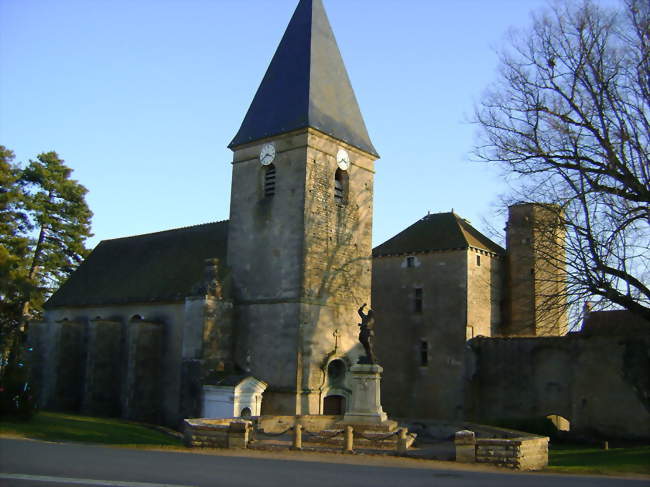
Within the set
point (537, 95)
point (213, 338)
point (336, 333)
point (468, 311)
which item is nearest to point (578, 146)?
point (537, 95)

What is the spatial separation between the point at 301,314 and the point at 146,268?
10592 mm

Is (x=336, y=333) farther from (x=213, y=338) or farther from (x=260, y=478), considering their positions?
(x=260, y=478)

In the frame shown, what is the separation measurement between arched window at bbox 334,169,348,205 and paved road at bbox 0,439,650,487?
14683 mm

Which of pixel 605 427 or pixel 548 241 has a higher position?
pixel 548 241

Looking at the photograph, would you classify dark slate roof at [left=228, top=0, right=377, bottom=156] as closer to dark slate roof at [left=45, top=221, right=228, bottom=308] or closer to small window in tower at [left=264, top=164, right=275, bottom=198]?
small window in tower at [left=264, top=164, right=275, bottom=198]

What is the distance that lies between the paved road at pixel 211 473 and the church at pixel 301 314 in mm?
9158

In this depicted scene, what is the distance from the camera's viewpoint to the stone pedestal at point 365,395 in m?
19.7

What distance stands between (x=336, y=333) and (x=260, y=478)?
15019 millimetres

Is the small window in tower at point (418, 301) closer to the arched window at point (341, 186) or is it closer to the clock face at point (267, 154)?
the arched window at point (341, 186)


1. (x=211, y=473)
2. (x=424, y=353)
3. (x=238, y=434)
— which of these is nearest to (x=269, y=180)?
(x=238, y=434)

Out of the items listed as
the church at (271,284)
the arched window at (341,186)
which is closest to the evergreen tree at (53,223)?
the church at (271,284)

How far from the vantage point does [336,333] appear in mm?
25781

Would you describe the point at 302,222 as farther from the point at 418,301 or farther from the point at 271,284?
the point at 418,301

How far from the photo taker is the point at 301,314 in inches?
966
